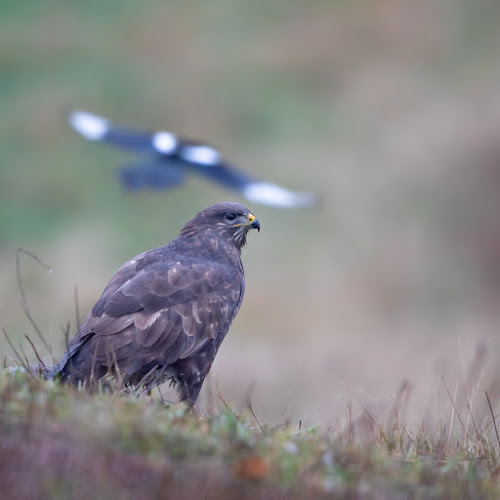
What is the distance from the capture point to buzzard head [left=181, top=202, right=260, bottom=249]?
8.09 meters

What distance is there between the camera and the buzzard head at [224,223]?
809cm

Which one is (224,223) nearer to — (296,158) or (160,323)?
(160,323)

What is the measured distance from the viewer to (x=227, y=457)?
5.07 metres

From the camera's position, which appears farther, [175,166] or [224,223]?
[175,166]

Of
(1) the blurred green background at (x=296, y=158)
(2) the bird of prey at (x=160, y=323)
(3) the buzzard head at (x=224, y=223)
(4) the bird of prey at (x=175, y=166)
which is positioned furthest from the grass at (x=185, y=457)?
(1) the blurred green background at (x=296, y=158)

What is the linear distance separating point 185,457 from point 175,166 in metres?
6.62

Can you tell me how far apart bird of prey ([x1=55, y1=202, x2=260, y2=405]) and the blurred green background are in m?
5.98

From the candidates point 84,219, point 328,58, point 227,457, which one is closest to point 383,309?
point 84,219

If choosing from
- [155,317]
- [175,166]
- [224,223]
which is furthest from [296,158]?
[155,317]

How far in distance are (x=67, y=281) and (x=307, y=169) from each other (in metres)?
7.10

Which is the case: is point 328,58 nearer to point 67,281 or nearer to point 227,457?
point 67,281

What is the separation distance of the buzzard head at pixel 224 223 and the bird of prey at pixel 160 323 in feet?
0.92

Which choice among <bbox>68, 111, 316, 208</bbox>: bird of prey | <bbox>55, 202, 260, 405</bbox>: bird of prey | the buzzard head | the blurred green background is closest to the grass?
<bbox>55, 202, 260, 405</bbox>: bird of prey

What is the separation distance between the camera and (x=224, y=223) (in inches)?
322
